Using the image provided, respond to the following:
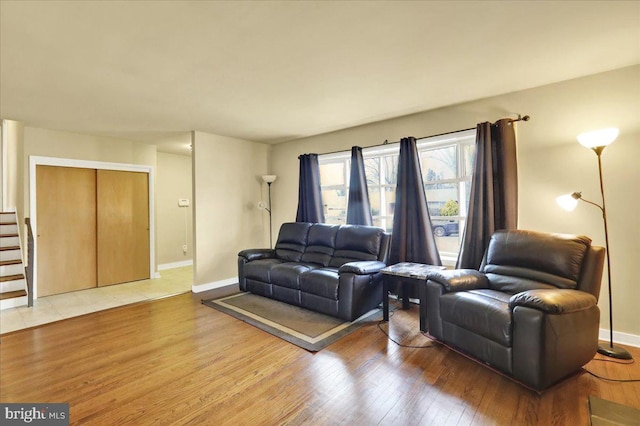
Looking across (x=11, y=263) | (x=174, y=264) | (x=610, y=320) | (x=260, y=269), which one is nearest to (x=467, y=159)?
(x=610, y=320)

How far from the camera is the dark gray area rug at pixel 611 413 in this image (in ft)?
5.60

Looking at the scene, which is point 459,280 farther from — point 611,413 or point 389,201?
point 389,201

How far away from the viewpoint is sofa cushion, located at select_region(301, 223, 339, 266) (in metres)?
4.06

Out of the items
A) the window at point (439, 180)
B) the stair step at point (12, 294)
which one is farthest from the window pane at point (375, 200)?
the stair step at point (12, 294)

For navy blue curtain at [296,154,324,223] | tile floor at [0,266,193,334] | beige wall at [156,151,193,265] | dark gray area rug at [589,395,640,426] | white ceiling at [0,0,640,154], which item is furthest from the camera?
beige wall at [156,151,193,265]

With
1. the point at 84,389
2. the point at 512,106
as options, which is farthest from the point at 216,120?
the point at 512,106

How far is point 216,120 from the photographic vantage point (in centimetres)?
401

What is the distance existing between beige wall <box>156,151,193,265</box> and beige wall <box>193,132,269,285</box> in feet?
5.65

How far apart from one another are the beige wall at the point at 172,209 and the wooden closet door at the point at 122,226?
64 centimetres

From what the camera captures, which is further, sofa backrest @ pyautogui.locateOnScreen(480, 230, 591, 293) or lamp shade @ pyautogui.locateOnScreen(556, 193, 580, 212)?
lamp shade @ pyautogui.locateOnScreen(556, 193, 580, 212)

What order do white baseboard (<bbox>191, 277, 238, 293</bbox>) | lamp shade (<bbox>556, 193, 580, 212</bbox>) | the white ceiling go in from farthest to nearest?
white baseboard (<bbox>191, 277, 238, 293</bbox>), lamp shade (<bbox>556, 193, 580, 212</bbox>), the white ceiling

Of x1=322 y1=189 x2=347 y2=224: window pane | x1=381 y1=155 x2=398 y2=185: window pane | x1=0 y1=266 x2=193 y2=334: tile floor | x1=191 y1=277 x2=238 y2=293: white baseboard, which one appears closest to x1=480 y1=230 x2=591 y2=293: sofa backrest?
x1=381 y1=155 x2=398 y2=185: window pane

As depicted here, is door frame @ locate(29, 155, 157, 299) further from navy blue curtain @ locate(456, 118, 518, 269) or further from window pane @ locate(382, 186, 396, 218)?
navy blue curtain @ locate(456, 118, 518, 269)

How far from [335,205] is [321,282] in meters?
1.86
